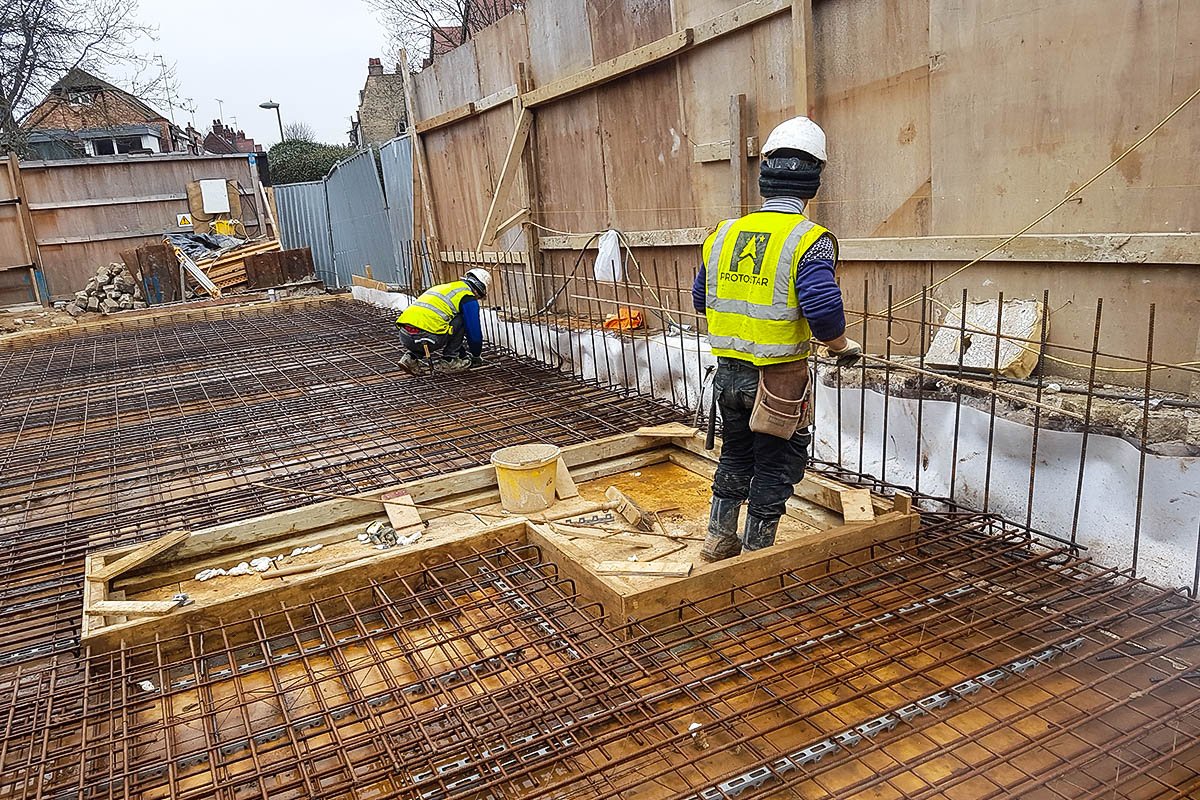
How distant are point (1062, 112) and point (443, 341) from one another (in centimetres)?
496

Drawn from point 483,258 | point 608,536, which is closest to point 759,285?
point 608,536

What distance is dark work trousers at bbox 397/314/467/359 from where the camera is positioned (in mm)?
7127

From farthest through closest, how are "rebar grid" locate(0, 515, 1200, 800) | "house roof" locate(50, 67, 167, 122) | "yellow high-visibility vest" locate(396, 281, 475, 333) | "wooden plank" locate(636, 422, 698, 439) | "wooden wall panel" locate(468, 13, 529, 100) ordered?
"house roof" locate(50, 67, 167, 122) → "wooden wall panel" locate(468, 13, 529, 100) → "yellow high-visibility vest" locate(396, 281, 475, 333) → "wooden plank" locate(636, 422, 698, 439) → "rebar grid" locate(0, 515, 1200, 800)

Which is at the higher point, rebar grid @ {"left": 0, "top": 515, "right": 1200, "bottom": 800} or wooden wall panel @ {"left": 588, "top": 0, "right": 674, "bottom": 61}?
wooden wall panel @ {"left": 588, "top": 0, "right": 674, "bottom": 61}

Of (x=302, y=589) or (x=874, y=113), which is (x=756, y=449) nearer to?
(x=302, y=589)

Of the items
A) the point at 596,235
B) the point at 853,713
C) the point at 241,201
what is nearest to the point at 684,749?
the point at 853,713

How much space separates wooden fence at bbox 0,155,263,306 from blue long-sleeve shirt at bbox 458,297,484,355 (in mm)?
12200

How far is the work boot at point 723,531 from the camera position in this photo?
358 centimetres

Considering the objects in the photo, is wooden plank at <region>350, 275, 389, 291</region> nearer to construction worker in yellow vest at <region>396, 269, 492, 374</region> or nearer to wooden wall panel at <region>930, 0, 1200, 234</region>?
construction worker in yellow vest at <region>396, 269, 492, 374</region>

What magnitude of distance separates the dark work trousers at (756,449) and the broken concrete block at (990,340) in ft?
3.27

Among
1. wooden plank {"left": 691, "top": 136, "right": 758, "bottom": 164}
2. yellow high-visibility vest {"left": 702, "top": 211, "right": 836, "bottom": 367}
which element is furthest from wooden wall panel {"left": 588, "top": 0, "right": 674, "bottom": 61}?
yellow high-visibility vest {"left": 702, "top": 211, "right": 836, "bottom": 367}

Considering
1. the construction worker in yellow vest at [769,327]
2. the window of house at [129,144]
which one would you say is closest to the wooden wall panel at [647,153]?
the construction worker in yellow vest at [769,327]

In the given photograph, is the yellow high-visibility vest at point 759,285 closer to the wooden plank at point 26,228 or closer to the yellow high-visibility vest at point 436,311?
the yellow high-visibility vest at point 436,311

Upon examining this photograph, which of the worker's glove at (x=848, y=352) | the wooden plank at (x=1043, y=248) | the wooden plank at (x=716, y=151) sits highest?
the wooden plank at (x=716, y=151)
